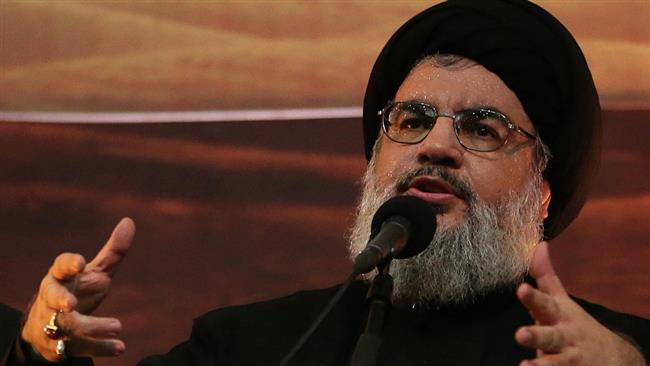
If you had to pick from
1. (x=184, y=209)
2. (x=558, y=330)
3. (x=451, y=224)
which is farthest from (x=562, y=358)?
(x=184, y=209)

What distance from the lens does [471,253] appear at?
260 centimetres

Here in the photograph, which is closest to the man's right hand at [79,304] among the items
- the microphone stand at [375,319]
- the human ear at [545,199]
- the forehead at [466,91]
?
the microphone stand at [375,319]

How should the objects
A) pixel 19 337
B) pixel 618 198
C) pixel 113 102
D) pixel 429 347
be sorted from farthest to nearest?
pixel 113 102 → pixel 618 198 → pixel 429 347 → pixel 19 337

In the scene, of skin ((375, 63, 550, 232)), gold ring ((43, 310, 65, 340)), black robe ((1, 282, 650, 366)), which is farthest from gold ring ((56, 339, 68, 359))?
skin ((375, 63, 550, 232))

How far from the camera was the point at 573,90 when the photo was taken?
271 centimetres

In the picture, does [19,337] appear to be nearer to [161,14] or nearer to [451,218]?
[451,218]

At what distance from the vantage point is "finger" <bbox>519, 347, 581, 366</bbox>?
5.87ft

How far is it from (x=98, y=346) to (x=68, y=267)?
141mm

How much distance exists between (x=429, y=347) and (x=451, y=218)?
0.92ft

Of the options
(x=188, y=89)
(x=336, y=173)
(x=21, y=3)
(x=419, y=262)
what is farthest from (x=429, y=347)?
(x=21, y=3)

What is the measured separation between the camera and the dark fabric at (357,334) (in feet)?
8.30

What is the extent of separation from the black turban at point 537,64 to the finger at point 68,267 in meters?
1.11

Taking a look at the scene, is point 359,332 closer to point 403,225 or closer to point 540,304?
point 403,225

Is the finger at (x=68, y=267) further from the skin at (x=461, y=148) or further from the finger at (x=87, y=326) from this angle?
the skin at (x=461, y=148)
